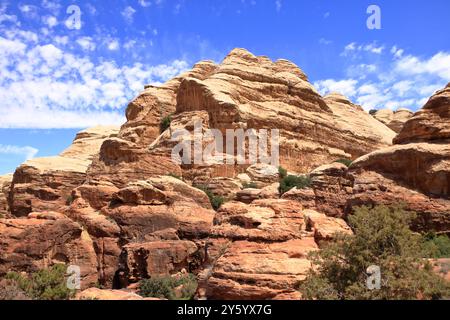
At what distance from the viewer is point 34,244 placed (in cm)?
2062

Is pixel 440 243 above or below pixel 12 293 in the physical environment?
above

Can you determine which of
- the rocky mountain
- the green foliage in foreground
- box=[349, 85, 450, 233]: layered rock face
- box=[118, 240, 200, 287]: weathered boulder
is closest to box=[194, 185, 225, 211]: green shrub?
the rocky mountain

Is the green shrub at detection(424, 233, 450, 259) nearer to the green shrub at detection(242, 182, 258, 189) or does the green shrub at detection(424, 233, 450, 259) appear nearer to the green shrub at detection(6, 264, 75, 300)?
the green shrub at detection(6, 264, 75, 300)

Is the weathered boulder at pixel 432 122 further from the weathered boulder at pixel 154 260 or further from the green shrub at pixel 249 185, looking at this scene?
the green shrub at pixel 249 185

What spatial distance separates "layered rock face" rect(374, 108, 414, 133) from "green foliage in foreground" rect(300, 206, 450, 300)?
215ft

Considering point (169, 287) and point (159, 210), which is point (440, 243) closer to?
point (169, 287)

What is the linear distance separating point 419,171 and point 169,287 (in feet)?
42.2

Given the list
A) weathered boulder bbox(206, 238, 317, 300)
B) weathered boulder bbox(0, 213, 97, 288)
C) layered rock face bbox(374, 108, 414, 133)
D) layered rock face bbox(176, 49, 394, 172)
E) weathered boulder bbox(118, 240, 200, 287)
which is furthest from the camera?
layered rock face bbox(374, 108, 414, 133)

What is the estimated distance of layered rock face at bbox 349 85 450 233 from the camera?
20.4m

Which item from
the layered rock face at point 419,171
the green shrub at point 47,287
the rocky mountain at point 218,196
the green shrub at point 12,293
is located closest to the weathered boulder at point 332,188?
the rocky mountain at point 218,196

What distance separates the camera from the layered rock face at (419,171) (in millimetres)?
20359

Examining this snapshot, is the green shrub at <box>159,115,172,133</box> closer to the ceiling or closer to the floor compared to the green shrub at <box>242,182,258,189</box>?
closer to the ceiling

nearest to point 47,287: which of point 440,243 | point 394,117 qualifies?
Answer: point 440,243

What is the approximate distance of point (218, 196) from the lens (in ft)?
111
